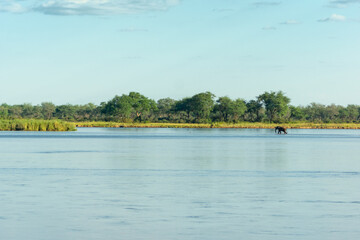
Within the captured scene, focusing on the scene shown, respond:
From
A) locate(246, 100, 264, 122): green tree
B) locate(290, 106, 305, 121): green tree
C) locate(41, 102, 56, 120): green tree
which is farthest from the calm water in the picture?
locate(41, 102, 56, 120): green tree

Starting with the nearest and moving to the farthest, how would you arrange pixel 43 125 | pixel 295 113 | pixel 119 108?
pixel 43 125 → pixel 119 108 → pixel 295 113

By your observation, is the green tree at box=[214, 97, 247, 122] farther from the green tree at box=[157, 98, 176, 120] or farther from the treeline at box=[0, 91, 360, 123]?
the green tree at box=[157, 98, 176, 120]

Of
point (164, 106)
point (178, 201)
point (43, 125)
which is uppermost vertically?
point (164, 106)

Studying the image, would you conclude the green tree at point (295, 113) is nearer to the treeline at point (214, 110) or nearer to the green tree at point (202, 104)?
the treeline at point (214, 110)

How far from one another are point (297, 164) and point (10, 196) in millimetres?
15281

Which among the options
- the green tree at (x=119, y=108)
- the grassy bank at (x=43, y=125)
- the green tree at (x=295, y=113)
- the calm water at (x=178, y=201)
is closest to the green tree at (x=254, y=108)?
the green tree at (x=295, y=113)

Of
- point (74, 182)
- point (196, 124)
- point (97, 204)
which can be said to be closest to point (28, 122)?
point (196, 124)

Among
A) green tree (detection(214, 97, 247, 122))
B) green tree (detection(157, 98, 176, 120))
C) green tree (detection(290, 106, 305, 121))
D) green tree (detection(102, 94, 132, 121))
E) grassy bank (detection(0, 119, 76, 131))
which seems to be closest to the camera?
grassy bank (detection(0, 119, 76, 131))

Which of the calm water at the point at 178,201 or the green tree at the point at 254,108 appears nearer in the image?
the calm water at the point at 178,201

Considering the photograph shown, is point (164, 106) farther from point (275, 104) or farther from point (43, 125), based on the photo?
point (43, 125)

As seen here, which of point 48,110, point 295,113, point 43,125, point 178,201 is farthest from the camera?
point 48,110

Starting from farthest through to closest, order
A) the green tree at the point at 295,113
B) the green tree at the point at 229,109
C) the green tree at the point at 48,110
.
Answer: the green tree at the point at 48,110
the green tree at the point at 295,113
the green tree at the point at 229,109

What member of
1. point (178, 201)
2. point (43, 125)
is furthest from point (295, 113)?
point (178, 201)

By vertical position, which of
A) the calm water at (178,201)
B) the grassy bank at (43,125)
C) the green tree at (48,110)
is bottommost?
the calm water at (178,201)
